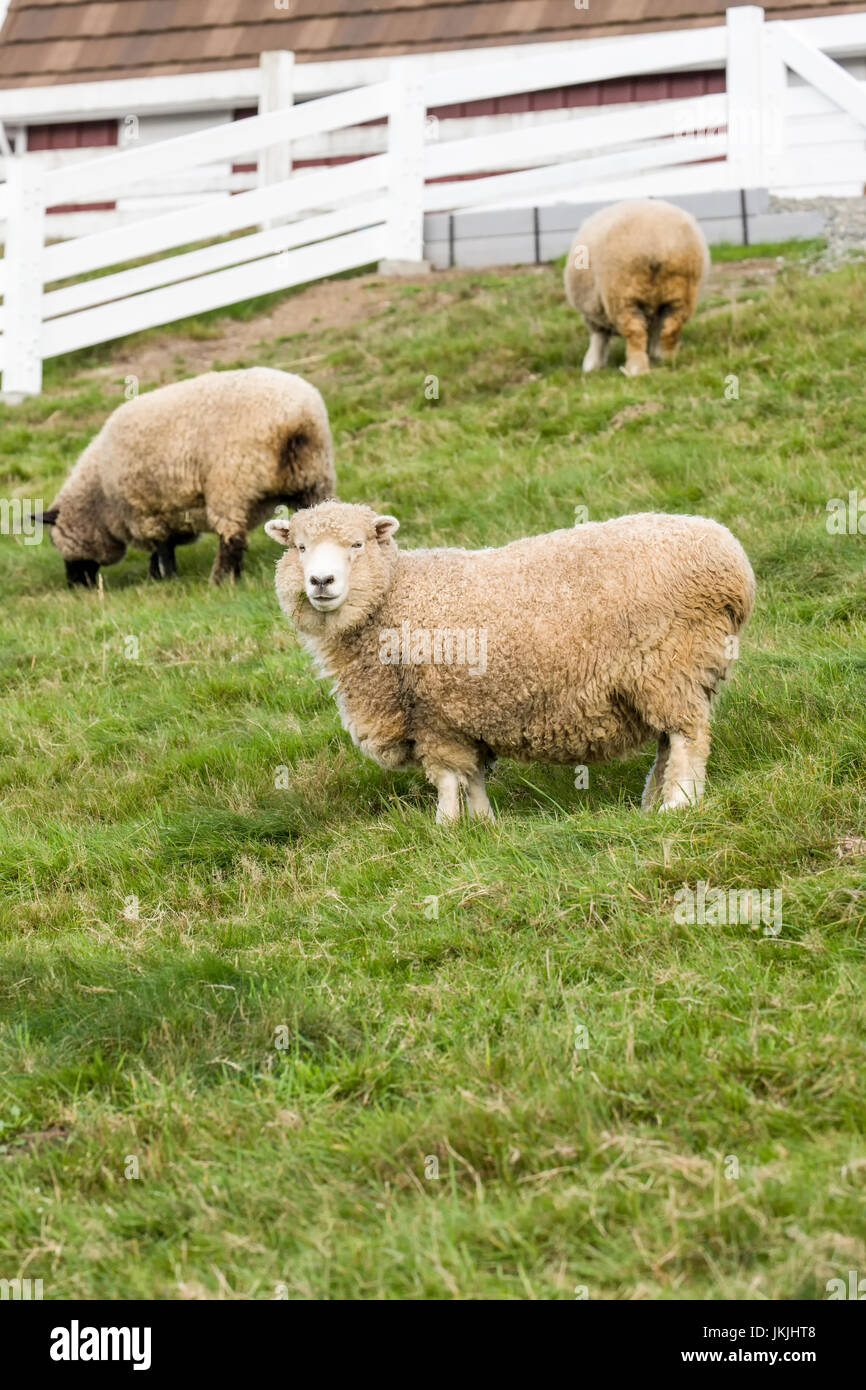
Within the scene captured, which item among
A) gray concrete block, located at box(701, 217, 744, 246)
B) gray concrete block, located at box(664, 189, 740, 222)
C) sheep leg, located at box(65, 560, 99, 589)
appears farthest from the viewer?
gray concrete block, located at box(664, 189, 740, 222)

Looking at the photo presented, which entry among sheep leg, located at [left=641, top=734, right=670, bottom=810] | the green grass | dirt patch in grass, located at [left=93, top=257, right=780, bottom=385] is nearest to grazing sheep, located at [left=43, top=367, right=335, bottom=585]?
the green grass

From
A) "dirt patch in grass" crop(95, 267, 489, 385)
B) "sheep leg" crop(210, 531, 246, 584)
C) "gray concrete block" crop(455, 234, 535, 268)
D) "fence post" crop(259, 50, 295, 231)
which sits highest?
"fence post" crop(259, 50, 295, 231)

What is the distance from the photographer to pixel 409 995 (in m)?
3.74

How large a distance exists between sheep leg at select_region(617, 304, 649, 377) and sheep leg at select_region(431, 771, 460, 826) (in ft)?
19.7

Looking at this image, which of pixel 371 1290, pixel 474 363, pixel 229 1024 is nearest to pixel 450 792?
pixel 229 1024

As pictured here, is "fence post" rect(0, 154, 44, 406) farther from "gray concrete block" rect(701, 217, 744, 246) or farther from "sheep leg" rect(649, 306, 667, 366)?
"gray concrete block" rect(701, 217, 744, 246)

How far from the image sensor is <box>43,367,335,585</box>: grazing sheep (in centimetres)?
852

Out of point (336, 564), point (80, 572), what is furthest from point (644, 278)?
point (336, 564)

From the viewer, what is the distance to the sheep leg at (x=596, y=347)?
1090 centimetres

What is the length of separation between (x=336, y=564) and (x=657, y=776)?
1.31m

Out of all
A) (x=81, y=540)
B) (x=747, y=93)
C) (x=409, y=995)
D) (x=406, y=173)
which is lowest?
(x=409, y=995)

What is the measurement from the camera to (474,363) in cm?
1139

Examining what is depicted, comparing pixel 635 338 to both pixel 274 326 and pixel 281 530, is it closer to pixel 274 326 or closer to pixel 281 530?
pixel 274 326

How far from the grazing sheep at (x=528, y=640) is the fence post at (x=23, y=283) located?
8.83 metres
